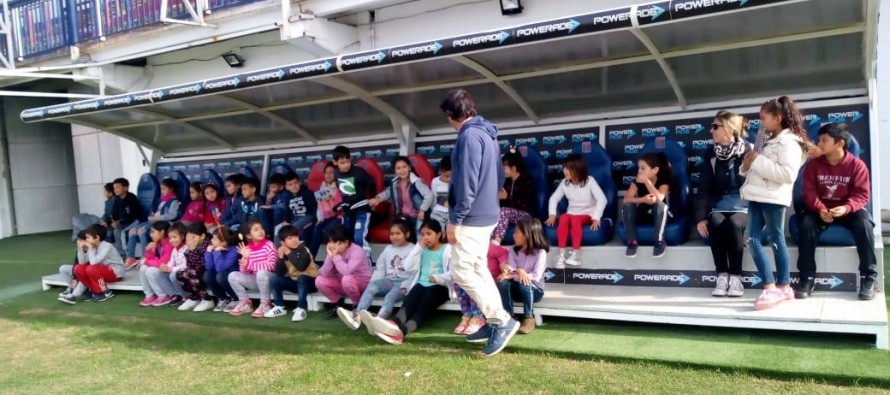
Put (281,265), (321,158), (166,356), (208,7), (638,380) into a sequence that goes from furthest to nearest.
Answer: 1. (208,7)
2. (321,158)
3. (281,265)
4. (166,356)
5. (638,380)

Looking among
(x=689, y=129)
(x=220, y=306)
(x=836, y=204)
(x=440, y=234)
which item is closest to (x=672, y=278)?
(x=836, y=204)

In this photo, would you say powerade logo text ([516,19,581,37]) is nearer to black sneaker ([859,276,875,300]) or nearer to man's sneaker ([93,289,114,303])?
black sneaker ([859,276,875,300])

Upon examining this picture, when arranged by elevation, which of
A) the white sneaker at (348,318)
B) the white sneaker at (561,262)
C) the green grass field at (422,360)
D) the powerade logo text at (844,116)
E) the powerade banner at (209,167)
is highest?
the powerade banner at (209,167)

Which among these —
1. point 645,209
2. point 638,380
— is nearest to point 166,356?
point 638,380

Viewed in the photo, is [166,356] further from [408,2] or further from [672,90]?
[408,2]

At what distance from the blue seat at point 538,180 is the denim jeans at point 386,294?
3.94 ft

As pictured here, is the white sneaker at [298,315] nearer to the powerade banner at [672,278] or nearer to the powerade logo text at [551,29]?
the powerade banner at [672,278]

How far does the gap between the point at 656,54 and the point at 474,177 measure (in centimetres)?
222

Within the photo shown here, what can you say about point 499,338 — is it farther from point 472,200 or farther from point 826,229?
point 826,229

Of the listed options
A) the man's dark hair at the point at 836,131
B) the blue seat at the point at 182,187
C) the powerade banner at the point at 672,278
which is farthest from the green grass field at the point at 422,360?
the blue seat at the point at 182,187

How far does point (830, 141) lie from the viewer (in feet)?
15.2

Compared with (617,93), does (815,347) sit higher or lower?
lower

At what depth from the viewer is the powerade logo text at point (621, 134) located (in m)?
6.50

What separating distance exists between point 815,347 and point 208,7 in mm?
9562
